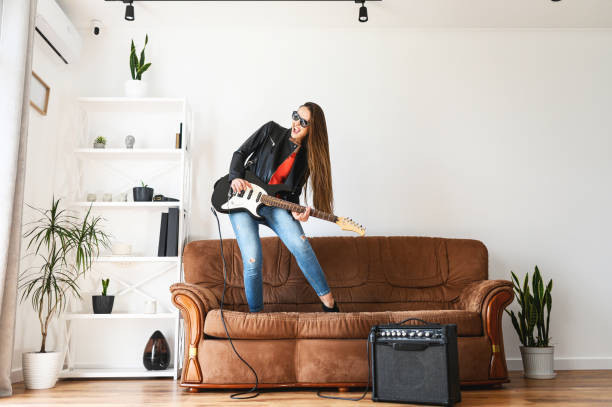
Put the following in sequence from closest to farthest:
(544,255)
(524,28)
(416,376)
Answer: (416,376) → (544,255) → (524,28)

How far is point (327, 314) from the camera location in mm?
2648

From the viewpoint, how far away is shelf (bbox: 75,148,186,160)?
3.47m

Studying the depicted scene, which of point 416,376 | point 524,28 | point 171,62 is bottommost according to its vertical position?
point 416,376

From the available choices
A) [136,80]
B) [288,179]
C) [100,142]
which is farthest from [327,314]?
[136,80]

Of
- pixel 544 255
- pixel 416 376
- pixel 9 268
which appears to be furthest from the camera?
pixel 544 255

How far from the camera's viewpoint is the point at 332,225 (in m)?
3.68

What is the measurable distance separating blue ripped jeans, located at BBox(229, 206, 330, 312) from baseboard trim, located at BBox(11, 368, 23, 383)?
1.41 meters

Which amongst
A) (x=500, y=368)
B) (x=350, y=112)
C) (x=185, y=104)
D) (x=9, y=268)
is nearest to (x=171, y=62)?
(x=185, y=104)

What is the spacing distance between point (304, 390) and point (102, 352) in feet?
5.27

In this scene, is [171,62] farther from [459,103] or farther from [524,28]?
[524,28]

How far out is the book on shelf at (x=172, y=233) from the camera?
3.36m

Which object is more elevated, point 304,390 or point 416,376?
point 416,376

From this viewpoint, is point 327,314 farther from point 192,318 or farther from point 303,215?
point 192,318

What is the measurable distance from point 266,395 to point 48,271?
1.72 m
